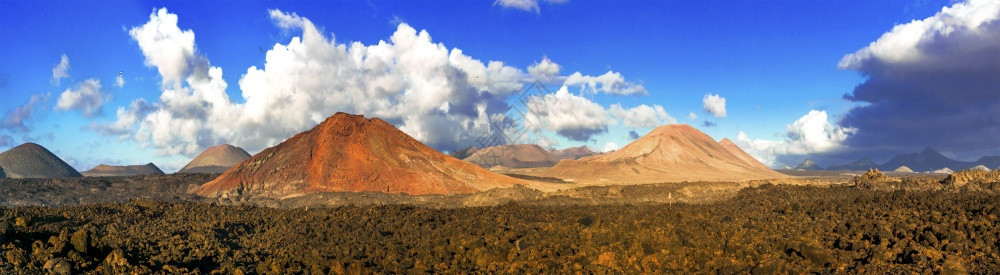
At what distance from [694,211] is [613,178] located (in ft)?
245

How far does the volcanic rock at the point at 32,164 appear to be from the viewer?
300ft

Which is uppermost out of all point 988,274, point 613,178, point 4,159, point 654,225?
point 4,159

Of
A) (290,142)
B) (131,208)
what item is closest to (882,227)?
(131,208)

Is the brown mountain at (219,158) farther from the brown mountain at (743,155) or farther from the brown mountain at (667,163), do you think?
the brown mountain at (743,155)

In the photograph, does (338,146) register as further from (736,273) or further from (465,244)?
(736,273)

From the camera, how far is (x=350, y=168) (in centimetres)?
5703

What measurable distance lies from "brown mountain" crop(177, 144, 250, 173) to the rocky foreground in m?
154

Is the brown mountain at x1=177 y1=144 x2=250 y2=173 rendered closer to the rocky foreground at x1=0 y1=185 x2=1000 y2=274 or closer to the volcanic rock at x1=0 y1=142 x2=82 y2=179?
the volcanic rock at x1=0 y1=142 x2=82 y2=179

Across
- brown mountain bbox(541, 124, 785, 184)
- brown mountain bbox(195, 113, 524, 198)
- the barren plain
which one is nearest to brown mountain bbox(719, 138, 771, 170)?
brown mountain bbox(541, 124, 785, 184)

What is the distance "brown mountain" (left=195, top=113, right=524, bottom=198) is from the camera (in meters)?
55.8

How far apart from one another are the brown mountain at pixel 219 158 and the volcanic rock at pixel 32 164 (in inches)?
2425

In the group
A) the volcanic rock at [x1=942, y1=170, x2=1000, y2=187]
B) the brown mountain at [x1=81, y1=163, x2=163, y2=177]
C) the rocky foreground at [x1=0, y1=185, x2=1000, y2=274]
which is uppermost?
the brown mountain at [x1=81, y1=163, x2=163, y2=177]

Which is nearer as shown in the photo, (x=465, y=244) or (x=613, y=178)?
(x=465, y=244)

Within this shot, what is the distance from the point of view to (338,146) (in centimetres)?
5916
